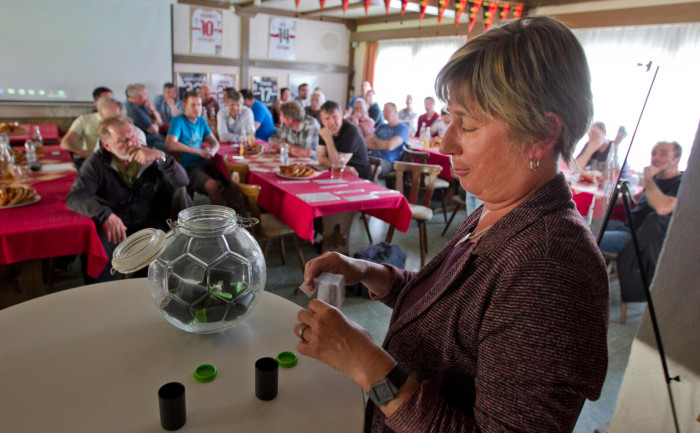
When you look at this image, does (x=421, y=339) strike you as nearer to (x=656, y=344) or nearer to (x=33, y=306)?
(x=33, y=306)

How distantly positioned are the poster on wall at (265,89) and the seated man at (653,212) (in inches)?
341

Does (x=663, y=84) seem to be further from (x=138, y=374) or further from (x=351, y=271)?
(x=138, y=374)

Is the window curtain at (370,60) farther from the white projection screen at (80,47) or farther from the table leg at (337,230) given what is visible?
the table leg at (337,230)

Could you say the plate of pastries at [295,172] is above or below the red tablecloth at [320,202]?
above

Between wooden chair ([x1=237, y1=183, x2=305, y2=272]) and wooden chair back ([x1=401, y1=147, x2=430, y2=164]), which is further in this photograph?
wooden chair back ([x1=401, y1=147, x2=430, y2=164])

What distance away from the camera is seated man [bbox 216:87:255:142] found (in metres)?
5.29

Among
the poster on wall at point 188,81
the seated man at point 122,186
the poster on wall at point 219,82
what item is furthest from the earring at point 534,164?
the poster on wall at point 219,82

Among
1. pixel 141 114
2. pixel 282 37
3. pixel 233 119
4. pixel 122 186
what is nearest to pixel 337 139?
pixel 233 119

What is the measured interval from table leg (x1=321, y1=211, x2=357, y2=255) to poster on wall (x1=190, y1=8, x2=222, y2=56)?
7.57 metres

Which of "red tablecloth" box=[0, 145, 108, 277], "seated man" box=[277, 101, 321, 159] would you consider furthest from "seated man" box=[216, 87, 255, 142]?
"red tablecloth" box=[0, 145, 108, 277]

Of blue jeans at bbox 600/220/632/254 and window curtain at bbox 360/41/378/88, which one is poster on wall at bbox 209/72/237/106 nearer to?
window curtain at bbox 360/41/378/88

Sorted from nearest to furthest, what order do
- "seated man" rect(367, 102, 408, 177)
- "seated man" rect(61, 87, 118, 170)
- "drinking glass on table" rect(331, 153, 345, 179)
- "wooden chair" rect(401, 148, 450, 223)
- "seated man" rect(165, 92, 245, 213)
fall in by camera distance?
"drinking glass on table" rect(331, 153, 345, 179), "seated man" rect(61, 87, 118, 170), "seated man" rect(165, 92, 245, 213), "wooden chair" rect(401, 148, 450, 223), "seated man" rect(367, 102, 408, 177)

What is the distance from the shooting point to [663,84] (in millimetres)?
5152

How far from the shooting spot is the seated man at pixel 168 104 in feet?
22.9
